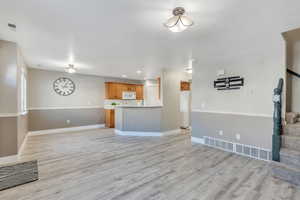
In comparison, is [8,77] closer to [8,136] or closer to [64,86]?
[8,136]

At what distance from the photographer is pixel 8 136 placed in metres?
3.26

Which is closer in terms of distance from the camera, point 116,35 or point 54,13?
point 54,13

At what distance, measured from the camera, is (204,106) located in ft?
15.0

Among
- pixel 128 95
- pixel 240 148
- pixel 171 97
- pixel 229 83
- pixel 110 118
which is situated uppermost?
pixel 229 83

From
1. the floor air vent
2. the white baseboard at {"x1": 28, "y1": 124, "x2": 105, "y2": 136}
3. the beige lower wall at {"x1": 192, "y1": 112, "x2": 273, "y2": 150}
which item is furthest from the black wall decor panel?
the white baseboard at {"x1": 28, "y1": 124, "x2": 105, "y2": 136}

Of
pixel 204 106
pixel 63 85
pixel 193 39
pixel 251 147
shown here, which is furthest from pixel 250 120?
pixel 63 85

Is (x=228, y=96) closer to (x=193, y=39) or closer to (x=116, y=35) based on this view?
(x=193, y=39)

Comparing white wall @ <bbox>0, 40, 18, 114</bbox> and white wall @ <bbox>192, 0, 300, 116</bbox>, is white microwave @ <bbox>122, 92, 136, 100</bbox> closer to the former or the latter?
A: white wall @ <bbox>192, 0, 300, 116</bbox>

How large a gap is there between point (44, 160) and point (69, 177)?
1158 millimetres

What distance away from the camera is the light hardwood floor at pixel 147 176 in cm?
212

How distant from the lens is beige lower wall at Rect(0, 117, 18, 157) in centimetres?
319

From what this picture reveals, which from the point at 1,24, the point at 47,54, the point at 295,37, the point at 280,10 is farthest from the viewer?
the point at 47,54

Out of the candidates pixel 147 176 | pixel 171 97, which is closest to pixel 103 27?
pixel 147 176

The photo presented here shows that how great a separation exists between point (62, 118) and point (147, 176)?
5176mm
